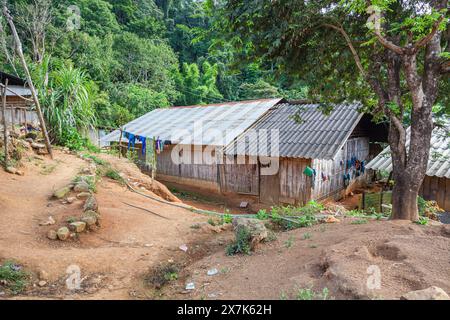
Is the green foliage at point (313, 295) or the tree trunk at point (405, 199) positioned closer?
the green foliage at point (313, 295)

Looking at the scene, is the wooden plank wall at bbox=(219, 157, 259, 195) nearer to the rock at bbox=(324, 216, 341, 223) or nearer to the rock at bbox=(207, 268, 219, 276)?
the rock at bbox=(324, 216, 341, 223)

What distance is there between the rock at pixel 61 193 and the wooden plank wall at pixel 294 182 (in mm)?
7096

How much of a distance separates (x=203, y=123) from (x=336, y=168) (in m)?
6.12

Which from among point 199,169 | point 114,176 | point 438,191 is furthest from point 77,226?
point 438,191

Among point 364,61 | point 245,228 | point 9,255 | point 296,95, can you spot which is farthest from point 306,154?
point 296,95

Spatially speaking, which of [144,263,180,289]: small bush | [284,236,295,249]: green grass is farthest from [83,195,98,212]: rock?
[284,236,295,249]: green grass

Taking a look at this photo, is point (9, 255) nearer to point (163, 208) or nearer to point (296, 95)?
point (163, 208)

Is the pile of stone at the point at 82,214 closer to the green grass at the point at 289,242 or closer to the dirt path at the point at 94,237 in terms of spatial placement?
the dirt path at the point at 94,237

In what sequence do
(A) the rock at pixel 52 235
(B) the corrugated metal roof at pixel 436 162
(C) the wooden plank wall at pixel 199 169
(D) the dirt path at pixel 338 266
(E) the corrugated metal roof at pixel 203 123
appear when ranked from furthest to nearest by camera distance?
(C) the wooden plank wall at pixel 199 169, (E) the corrugated metal roof at pixel 203 123, (B) the corrugated metal roof at pixel 436 162, (A) the rock at pixel 52 235, (D) the dirt path at pixel 338 266

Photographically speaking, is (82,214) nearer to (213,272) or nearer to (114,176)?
(213,272)

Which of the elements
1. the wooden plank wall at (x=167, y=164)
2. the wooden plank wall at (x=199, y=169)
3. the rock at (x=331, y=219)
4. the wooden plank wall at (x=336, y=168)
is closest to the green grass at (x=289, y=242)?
the rock at (x=331, y=219)

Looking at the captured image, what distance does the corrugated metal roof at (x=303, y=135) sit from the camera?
9.93 m

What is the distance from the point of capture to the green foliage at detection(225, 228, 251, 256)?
448cm

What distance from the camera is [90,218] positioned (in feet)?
18.2
